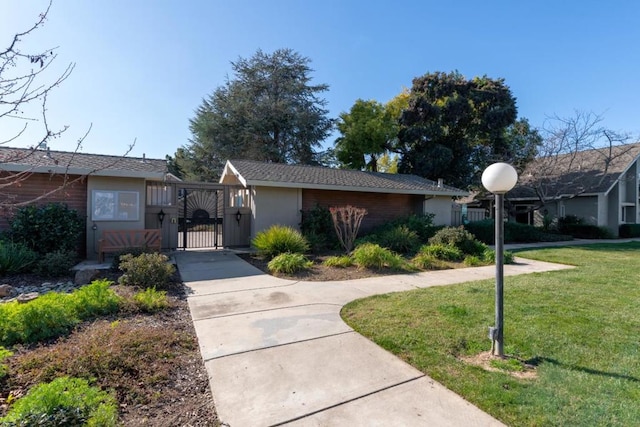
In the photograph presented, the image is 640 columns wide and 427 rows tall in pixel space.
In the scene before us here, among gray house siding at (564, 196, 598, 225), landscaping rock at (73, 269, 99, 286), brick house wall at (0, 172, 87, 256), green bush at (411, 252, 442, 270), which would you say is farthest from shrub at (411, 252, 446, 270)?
gray house siding at (564, 196, 598, 225)

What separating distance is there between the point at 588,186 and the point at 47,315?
27210 mm

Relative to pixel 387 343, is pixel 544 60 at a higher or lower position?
higher

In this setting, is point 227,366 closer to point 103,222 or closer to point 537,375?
point 537,375

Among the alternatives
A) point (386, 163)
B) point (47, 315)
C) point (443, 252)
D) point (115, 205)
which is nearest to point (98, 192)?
point (115, 205)

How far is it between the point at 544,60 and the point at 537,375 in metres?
13.3

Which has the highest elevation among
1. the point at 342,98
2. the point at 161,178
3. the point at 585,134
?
the point at 342,98

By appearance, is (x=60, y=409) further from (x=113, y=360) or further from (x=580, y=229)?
(x=580, y=229)

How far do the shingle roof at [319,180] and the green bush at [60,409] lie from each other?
8708mm

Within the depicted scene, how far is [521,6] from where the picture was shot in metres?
8.75

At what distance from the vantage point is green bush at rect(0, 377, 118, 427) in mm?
1882

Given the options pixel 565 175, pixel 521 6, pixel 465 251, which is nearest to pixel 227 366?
pixel 465 251

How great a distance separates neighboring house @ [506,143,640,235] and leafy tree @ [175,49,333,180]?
1548 centimetres

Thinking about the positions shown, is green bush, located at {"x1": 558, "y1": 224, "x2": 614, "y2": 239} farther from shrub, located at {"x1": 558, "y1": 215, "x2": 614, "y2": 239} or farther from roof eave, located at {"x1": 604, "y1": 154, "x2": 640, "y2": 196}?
roof eave, located at {"x1": 604, "y1": 154, "x2": 640, "y2": 196}

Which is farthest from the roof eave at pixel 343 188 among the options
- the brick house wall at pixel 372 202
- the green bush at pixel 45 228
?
the green bush at pixel 45 228
